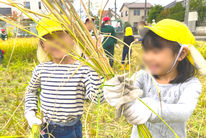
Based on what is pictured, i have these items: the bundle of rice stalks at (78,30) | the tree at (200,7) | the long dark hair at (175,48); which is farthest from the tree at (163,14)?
the bundle of rice stalks at (78,30)

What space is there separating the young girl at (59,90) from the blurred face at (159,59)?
0.34 m

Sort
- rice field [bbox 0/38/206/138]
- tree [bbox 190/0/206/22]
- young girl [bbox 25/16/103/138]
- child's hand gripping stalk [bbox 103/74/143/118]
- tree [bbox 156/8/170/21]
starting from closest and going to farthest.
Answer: child's hand gripping stalk [bbox 103/74/143/118] → young girl [bbox 25/16/103/138] → rice field [bbox 0/38/206/138] → tree [bbox 190/0/206/22] → tree [bbox 156/8/170/21]

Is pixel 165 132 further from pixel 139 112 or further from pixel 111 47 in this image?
pixel 111 47

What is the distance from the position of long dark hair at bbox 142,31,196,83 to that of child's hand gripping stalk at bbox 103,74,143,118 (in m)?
0.38

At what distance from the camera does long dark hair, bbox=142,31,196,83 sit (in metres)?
0.98

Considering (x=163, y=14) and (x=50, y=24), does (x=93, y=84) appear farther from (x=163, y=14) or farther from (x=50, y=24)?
(x=163, y=14)

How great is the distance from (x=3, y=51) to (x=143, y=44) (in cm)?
568

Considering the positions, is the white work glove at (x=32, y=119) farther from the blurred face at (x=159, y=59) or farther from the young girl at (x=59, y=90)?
the blurred face at (x=159, y=59)

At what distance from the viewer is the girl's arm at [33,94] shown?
1.28 metres

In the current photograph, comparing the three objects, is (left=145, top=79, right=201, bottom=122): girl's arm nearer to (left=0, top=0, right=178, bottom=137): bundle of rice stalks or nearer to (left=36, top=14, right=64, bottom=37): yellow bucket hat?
(left=0, top=0, right=178, bottom=137): bundle of rice stalks

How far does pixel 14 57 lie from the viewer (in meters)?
5.82

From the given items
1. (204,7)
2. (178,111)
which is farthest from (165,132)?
(204,7)

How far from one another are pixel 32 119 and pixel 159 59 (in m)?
0.83

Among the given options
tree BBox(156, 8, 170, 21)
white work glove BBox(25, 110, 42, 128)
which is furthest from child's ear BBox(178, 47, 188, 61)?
tree BBox(156, 8, 170, 21)
